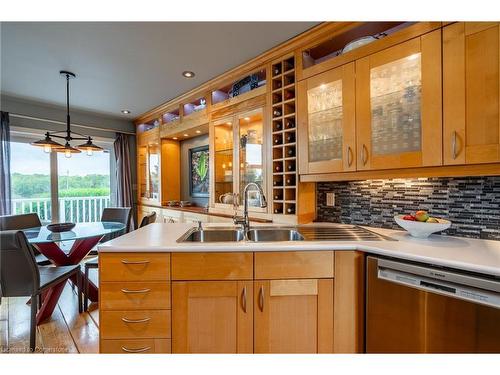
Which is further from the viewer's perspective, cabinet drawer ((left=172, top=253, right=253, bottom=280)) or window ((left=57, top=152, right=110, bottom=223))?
window ((left=57, top=152, right=110, bottom=223))

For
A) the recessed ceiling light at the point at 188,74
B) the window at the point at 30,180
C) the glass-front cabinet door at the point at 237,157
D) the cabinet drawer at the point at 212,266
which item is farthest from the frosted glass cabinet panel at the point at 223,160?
the window at the point at 30,180

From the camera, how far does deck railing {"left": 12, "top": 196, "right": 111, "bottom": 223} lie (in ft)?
11.6

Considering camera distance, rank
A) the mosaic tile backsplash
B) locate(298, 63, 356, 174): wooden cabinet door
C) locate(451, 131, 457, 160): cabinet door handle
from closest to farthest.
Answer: locate(451, 131, 457, 160): cabinet door handle < the mosaic tile backsplash < locate(298, 63, 356, 174): wooden cabinet door

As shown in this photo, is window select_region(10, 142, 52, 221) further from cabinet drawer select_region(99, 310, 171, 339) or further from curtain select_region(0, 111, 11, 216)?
cabinet drawer select_region(99, 310, 171, 339)

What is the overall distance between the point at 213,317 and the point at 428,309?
109cm

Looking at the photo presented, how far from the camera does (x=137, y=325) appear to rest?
4.35ft

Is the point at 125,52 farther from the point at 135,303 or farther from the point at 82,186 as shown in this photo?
the point at 82,186

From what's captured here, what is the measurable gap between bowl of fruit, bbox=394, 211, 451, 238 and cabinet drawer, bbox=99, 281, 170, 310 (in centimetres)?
150

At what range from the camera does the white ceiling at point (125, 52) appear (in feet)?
6.05

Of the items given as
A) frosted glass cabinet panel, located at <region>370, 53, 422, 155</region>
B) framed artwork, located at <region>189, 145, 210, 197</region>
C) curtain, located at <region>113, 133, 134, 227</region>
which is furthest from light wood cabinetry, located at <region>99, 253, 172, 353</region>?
curtain, located at <region>113, 133, 134, 227</region>

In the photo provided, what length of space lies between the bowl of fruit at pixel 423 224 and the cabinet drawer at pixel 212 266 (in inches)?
39.8

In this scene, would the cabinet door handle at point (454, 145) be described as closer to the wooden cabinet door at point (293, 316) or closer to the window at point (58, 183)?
the wooden cabinet door at point (293, 316)

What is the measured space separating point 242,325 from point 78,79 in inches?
123
